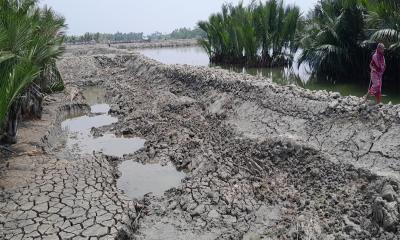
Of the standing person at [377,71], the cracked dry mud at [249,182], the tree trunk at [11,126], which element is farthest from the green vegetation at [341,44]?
the tree trunk at [11,126]

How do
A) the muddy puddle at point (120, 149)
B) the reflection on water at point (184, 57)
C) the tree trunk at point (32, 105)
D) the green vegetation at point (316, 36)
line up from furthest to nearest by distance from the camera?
the reflection on water at point (184, 57)
the green vegetation at point (316, 36)
the tree trunk at point (32, 105)
the muddy puddle at point (120, 149)

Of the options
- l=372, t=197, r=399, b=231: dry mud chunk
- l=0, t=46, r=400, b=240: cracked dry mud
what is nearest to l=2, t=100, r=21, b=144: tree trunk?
l=0, t=46, r=400, b=240: cracked dry mud

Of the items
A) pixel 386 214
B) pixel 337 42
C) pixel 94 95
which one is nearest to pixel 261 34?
pixel 337 42

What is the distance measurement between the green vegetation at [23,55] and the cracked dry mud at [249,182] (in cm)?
106

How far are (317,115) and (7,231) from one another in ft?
17.7

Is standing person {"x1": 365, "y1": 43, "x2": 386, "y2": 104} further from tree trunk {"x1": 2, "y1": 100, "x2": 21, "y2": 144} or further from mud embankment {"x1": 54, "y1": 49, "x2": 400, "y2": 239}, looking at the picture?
tree trunk {"x1": 2, "y1": 100, "x2": 21, "y2": 144}

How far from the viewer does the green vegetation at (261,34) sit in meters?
20.4

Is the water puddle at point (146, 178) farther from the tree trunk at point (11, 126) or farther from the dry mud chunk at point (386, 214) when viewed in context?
the dry mud chunk at point (386, 214)

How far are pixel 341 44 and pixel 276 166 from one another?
337 inches

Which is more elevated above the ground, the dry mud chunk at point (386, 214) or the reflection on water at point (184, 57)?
the reflection on water at point (184, 57)

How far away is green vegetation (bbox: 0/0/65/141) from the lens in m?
6.17

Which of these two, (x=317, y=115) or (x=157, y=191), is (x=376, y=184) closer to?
(x=317, y=115)

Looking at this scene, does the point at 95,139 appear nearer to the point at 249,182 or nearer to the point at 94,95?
the point at 249,182

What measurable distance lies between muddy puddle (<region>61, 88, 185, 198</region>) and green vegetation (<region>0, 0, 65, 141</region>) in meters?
1.36
